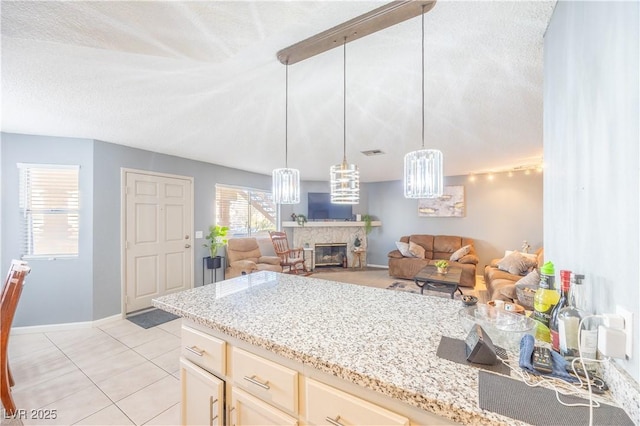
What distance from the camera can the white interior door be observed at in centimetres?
365

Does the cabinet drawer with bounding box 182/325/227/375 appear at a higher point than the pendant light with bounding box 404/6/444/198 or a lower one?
lower

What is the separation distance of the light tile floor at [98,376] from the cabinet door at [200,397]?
0.69 m

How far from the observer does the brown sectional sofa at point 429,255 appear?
17.4 feet

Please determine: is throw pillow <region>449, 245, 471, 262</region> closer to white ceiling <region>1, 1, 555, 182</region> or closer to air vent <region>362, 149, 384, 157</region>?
white ceiling <region>1, 1, 555, 182</region>

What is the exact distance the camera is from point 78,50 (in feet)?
5.04

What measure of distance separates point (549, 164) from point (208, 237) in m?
4.59

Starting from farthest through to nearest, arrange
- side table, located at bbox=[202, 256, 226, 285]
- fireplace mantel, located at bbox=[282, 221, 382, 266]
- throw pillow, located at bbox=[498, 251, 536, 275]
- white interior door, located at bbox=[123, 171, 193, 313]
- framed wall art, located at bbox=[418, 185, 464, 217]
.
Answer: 1. fireplace mantel, located at bbox=[282, 221, 382, 266]
2. framed wall art, located at bbox=[418, 185, 464, 217]
3. side table, located at bbox=[202, 256, 226, 285]
4. throw pillow, located at bbox=[498, 251, 536, 275]
5. white interior door, located at bbox=[123, 171, 193, 313]

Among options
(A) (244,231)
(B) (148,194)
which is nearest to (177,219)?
(B) (148,194)

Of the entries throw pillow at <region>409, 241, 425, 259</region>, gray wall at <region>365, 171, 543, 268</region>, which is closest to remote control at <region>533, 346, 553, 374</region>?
throw pillow at <region>409, 241, 425, 259</region>

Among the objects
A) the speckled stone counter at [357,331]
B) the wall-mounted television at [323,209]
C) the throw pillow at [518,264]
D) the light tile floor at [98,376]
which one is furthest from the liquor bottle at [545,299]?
the wall-mounted television at [323,209]

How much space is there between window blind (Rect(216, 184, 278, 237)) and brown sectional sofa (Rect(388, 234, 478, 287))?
2961mm

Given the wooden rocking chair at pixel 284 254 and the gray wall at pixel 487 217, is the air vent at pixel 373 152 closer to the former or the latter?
the wooden rocking chair at pixel 284 254

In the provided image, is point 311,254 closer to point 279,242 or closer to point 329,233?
point 329,233

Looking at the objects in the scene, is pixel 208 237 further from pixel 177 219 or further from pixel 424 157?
pixel 424 157
